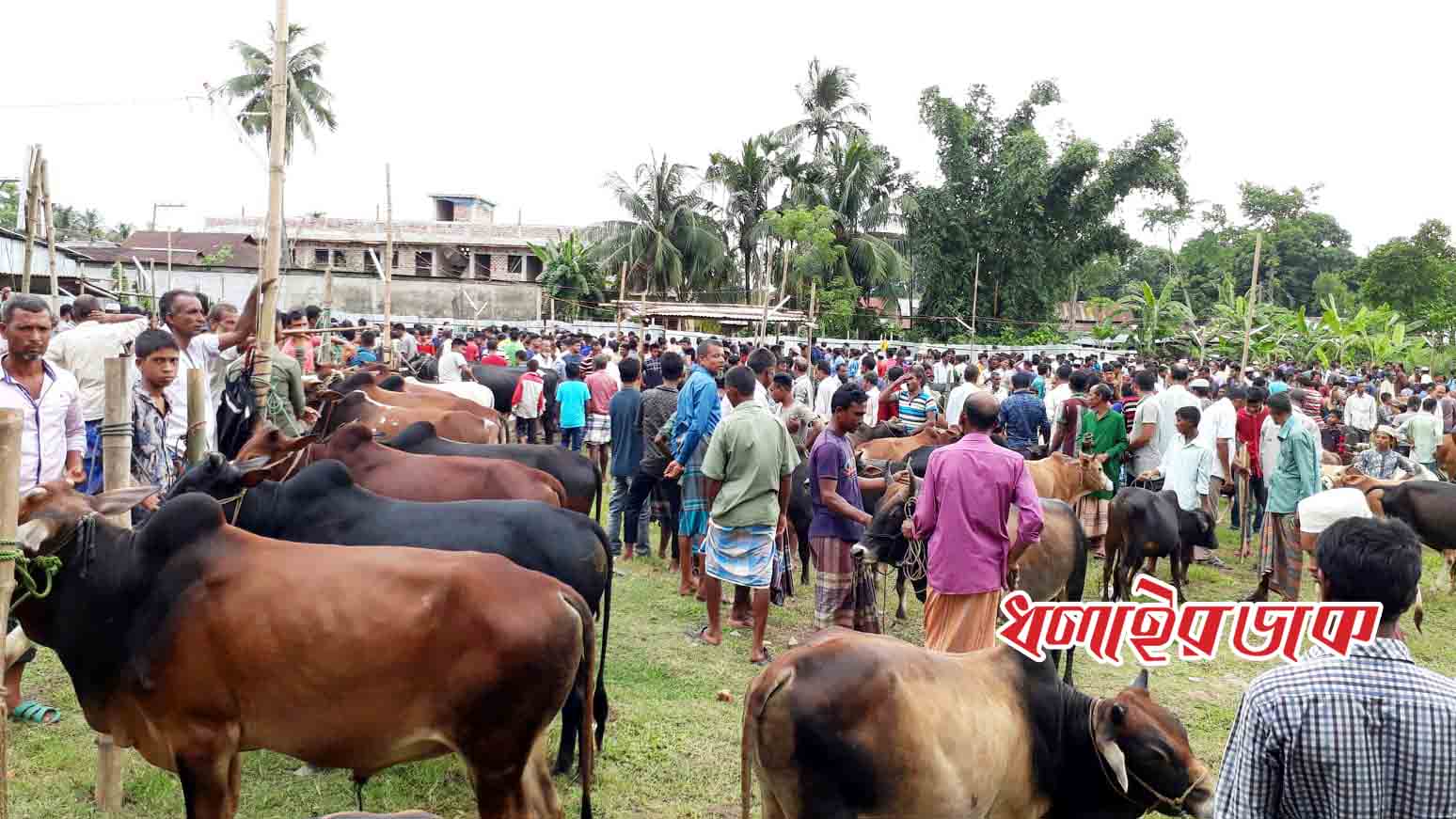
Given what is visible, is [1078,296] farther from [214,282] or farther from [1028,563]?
[1028,563]

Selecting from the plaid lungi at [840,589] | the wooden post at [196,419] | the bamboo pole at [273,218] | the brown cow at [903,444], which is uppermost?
the bamboo pole at [273,218]

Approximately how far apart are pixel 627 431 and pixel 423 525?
16.2 ft

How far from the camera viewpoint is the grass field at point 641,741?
5.30 m

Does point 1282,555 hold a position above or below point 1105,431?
below

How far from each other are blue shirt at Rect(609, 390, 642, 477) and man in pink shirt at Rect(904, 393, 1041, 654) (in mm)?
4849

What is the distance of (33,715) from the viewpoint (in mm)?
5941

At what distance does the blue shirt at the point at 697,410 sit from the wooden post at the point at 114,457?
4723mm

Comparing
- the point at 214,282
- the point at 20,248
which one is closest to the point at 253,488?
the point at 20,248

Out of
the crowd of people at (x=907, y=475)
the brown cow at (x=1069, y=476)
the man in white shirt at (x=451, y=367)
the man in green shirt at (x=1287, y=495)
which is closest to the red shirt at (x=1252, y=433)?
the crowd of people at (x=907, y=475)

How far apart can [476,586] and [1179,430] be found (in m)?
8.36

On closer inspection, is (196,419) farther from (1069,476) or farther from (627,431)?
(1069,476)

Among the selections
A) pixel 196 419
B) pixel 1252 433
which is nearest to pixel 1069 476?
pixel 1252 433

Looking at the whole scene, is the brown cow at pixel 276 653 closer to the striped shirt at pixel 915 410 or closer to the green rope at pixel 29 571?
the green rope at pixel 29 571

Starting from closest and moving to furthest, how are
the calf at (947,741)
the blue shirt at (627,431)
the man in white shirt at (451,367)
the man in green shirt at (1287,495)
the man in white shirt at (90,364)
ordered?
the calf at (947,741) → the man in white shirt at (90,364) → the man in green shirt at (1287,495) → the blue shirt at (627,431) → the man in white shirt at (451,367)
